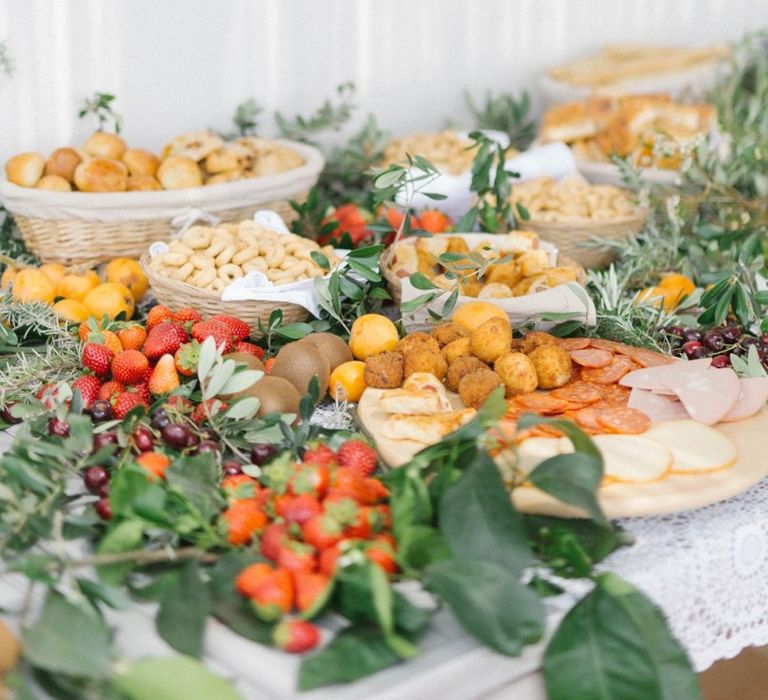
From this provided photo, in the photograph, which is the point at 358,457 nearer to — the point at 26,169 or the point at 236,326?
the point at 236,326

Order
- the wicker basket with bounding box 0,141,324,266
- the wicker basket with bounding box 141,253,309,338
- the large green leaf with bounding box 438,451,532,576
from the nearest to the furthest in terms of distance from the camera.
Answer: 1. the large green leaf with bounding box 438,451,532,576
2. the wicker basket with bounding box 141,253,309,338
3. the wicker basket with bounding box 0,141,324,266

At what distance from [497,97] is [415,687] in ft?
7.42

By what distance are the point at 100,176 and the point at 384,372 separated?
74 cm

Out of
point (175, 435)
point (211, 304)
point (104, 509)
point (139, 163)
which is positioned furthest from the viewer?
point (139, 163)

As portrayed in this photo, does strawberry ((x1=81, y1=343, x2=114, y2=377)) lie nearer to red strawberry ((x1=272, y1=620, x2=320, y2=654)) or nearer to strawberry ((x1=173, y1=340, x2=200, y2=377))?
strawberry ((x1=173, y1=340, x2=200, y2=377))

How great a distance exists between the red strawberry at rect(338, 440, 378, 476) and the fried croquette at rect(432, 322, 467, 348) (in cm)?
29

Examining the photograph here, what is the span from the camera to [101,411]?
120 cm

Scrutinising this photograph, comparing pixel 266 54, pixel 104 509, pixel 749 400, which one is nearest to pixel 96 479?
pixel 104 509

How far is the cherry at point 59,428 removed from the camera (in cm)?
114

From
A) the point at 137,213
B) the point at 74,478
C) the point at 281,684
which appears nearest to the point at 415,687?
the point at 281,684

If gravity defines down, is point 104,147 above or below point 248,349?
above

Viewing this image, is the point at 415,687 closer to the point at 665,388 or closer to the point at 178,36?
the point at 665,388

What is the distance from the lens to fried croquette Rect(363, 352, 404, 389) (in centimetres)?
128

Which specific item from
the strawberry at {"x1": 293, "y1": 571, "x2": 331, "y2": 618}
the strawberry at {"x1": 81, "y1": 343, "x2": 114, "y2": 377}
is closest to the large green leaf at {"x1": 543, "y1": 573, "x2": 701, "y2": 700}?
the strawberry at {"x1": 293, "y1": 571, "x2": 331, "y2": 618}
